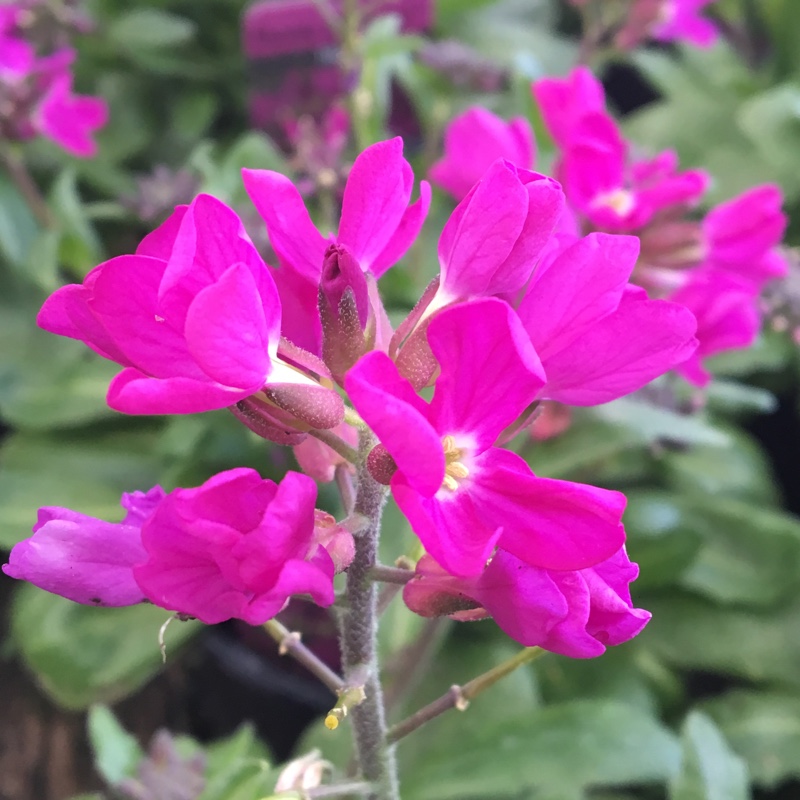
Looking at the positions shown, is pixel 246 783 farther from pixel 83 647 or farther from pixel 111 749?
pixel 83 647

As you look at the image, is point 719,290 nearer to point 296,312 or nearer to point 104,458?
point 296,312

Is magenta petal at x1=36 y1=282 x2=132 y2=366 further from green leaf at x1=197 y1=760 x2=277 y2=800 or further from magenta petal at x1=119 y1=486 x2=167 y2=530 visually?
green leaf at x1=197 y1=760 x2=277 y2=800

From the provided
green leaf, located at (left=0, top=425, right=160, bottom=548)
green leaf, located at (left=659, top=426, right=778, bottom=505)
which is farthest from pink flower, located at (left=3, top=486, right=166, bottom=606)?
green leaf, located at (left=659, top=426, right=778, bottom=505)

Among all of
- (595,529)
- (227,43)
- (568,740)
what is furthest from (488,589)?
(227,43)

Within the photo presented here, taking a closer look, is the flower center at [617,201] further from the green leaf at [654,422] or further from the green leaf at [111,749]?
the green leaf at [111,749]

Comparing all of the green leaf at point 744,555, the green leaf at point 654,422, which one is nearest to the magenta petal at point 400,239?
the green leaf at point 654,422
